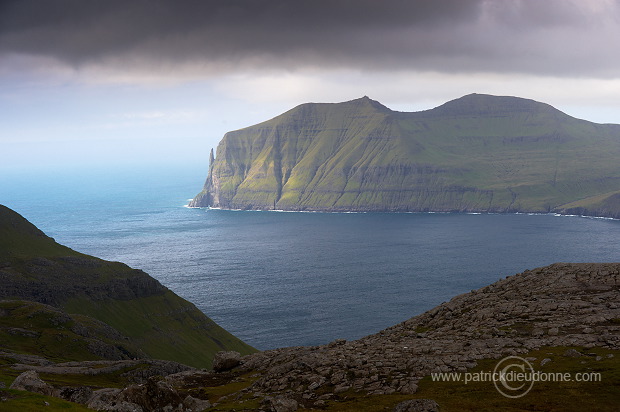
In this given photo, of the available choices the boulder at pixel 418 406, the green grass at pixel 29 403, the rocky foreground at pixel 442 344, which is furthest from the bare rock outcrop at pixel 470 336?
the green grass at pixel 29 403

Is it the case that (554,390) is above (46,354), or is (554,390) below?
above

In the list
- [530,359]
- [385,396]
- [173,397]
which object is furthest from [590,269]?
[173,397]

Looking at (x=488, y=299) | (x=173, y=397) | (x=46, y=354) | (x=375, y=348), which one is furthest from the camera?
(x=46, y=354)

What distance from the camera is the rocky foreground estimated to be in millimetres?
58422

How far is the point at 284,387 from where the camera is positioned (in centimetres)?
6244

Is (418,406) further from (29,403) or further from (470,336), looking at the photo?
(29,403)

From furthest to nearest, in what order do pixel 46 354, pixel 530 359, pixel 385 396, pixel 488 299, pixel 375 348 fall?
pixel 46 354, pixel 488 299, pixel 375 348, pixel 530 359, pixel 385 396

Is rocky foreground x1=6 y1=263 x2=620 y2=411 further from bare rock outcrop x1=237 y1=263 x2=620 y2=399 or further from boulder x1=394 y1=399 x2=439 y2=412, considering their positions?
boulder x1=394 y1=399 x2=439 y2=412

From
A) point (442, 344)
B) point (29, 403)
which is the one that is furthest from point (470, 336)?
point (29, 403)

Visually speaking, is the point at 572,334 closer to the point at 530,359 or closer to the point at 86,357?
the point at 530,359

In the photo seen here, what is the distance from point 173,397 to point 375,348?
23.5m

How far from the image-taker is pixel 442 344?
66375 millimetres

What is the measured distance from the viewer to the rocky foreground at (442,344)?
192 ft

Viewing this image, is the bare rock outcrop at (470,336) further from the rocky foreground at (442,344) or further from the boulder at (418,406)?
the boulder at (418,406)
